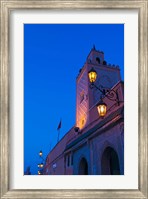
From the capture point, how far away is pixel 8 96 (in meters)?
1.56

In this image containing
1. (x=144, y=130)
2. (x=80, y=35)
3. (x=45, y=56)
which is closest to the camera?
(x=144, y=130)

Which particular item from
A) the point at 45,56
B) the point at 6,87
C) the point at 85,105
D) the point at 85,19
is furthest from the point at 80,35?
the point at 85,105

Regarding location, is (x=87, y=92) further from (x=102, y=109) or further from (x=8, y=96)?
(x=8, y=96)

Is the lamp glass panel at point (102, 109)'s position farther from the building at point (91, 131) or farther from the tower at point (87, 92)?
the tower at point (87, 92)

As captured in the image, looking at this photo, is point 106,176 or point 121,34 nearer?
point 106,176

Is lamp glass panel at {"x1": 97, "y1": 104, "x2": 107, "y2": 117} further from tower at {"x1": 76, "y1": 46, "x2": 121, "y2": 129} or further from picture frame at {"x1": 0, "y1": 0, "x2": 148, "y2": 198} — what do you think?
picture frame at {"x1": 0, "y1": 0, "x2": 148, "y2": 198}

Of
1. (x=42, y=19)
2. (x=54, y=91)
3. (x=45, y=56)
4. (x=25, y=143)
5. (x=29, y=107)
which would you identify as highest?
(x=42, y=19)

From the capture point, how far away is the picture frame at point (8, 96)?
1.52 metres

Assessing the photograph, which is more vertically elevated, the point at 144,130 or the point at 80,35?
the point at 80,35

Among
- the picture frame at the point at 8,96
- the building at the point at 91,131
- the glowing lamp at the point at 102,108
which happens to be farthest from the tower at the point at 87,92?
the picture frame at the point at 8,96

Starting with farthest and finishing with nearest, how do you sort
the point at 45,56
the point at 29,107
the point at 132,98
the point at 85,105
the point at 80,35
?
the point at 85,105, the point at 80,35, the point at 45,56, the point at 29,107, the point at 132,98

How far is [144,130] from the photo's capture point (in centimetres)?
154

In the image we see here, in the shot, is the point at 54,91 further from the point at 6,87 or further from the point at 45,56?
the point at 6,87

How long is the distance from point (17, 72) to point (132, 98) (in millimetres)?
780
